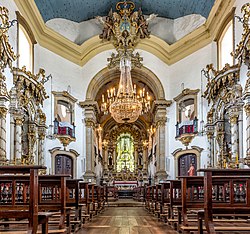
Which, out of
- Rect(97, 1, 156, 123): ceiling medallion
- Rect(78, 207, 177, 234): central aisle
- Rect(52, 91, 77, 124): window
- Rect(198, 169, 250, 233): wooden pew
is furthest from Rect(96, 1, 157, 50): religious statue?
Rect(198, 169, 250, 233): wooden pew

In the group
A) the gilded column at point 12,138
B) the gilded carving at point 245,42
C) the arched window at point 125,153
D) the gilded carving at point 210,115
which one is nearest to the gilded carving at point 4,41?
the gilded column at point 12,138

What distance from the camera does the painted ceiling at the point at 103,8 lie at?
16.7 metres

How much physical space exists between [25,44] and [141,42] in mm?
6196

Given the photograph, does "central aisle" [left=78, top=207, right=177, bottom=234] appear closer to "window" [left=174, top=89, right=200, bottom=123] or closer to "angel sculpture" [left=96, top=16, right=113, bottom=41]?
"window" [left=174, top=89, right=200, bottom=123]

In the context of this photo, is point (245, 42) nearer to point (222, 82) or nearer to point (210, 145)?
point (222, 82)

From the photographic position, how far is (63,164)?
1792 centimetres

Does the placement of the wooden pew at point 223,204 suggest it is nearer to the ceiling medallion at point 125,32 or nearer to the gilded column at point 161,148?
the ceiling medallion at point 125,32

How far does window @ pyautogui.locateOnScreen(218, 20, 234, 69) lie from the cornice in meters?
0.39

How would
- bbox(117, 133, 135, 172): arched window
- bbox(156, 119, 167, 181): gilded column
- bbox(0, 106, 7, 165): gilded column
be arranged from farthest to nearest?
bbox(117, 133, 135, 172): arched window → bbox(156, 119, 167, 181): gilded column → bbox(0, 106, 7, 165): gilded column

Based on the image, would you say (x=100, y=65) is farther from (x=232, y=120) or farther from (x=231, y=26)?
(x=232, y=120)

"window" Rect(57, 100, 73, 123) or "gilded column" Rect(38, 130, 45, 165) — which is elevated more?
"window" Rect(57, 100, 73, 123)

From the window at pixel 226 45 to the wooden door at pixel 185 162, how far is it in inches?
169

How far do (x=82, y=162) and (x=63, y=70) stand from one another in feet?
13.3

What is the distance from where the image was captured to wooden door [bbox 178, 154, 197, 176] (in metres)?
17.2
